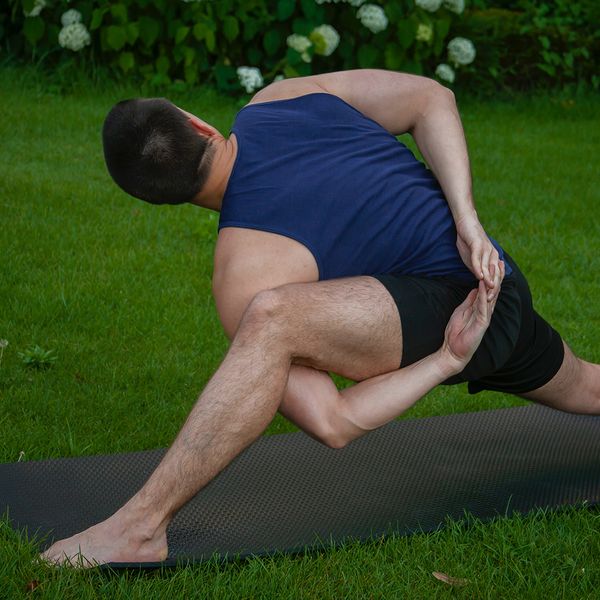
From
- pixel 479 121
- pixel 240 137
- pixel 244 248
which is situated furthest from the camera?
pixel 479 121

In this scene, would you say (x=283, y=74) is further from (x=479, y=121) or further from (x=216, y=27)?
(x=479, y=121)

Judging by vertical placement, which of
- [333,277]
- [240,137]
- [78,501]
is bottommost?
[78,501]

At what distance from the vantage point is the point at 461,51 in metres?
7.34

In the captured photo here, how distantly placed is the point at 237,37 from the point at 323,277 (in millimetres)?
4813

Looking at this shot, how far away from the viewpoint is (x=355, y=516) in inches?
109

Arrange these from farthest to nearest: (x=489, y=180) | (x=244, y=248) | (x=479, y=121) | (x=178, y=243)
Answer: (x=479, y=121), (x=489, y=180), (x=178, y=243), (x=244, y=248)

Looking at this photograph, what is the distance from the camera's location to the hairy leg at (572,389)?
294cm

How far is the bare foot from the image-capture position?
2334mm

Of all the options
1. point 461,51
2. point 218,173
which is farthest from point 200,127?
point 461,51

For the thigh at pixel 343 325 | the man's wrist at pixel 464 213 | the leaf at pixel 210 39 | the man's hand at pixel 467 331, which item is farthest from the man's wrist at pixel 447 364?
the leaf at pixel 210 39

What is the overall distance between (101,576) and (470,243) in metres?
1.11

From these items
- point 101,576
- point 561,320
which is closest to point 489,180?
point 561,320

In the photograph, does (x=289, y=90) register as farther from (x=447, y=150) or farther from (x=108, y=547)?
(x=108, y=547)

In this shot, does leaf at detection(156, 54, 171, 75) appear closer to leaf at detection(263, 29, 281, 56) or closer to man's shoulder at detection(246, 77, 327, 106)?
leaf at detection(263, 29, 281, 56)
